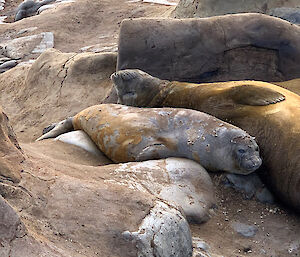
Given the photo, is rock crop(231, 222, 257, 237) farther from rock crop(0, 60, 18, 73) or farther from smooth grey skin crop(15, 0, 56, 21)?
smooth grey skin crop(15, 0, 56, 21)

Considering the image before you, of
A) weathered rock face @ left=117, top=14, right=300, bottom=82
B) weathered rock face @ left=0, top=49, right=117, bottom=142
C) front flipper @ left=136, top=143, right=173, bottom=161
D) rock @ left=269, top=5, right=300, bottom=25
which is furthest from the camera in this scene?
rock @ left=269, top=5, right=300, bottom=25

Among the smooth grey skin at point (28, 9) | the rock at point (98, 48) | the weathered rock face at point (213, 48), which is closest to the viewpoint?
the weathered rock face at point (213, 48)

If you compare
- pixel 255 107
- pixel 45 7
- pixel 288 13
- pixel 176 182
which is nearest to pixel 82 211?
pixel 176 182

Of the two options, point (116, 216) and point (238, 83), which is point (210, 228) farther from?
point (238, 83)

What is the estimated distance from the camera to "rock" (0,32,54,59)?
11086 mm

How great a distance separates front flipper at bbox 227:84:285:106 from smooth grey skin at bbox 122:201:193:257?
6.46ft

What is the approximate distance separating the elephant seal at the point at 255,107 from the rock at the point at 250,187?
10 cm

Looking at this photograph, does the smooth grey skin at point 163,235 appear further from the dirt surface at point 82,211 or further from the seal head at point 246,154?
the seal head at point 246,154

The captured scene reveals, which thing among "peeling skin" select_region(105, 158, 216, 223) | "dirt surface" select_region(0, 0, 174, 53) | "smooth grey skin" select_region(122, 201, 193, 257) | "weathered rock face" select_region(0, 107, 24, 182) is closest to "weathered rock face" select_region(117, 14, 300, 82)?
"peeling skin" select_region(105, 158, 216, 223)

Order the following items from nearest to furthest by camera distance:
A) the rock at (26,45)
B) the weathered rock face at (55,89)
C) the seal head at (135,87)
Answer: the seal head at (135,87) < the weathered rock face at (55,89) < the rock at (26,45)

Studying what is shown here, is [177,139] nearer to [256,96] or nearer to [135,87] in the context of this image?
[256,96]

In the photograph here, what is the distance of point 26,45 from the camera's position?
11.3 meters

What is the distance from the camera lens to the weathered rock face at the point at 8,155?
11.5ft

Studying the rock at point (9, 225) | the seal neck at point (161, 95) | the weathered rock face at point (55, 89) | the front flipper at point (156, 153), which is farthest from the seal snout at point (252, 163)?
the weathered rock face at point (55, 89)
